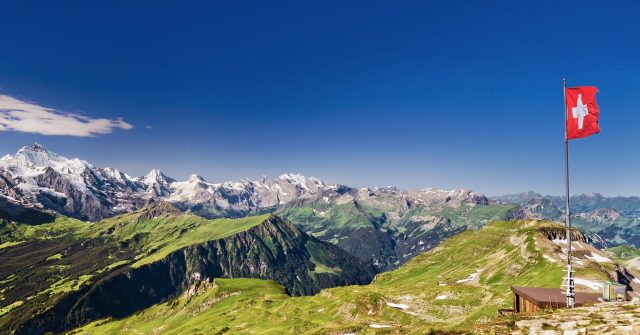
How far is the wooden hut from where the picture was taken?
41438mm

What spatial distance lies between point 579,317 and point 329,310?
3201 inches

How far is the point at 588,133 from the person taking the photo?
1534 inches

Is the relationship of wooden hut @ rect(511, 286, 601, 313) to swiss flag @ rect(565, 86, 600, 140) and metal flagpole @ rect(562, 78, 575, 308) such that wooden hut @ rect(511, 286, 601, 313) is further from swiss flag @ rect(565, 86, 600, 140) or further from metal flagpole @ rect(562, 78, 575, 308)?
swiss flag @ rect(565, 86, 600, 140)

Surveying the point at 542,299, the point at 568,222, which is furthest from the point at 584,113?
the point at 542,299

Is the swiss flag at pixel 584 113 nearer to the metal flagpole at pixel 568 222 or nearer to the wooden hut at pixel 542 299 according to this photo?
the metal flagpole at pixel 568 222

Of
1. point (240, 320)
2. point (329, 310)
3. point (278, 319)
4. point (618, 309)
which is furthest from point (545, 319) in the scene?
point (240, 320)

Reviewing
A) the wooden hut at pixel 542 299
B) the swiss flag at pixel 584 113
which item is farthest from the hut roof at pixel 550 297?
the swiss flag at pixel 584 113

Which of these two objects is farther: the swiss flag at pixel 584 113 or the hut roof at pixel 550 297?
the hut roof at pixel 550 297

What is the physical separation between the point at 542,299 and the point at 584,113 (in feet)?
62.6

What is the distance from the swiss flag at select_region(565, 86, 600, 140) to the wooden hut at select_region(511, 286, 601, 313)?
16.7 metres

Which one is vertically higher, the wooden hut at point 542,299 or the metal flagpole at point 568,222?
the metal flagpole at point 568,222

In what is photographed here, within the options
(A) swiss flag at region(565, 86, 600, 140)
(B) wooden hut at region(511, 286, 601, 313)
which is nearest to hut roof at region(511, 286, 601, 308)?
(B) wooden hut at region(511, 286, 601, 313)

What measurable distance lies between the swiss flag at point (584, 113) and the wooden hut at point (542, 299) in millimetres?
16653

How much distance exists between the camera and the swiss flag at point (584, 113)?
129 ft
